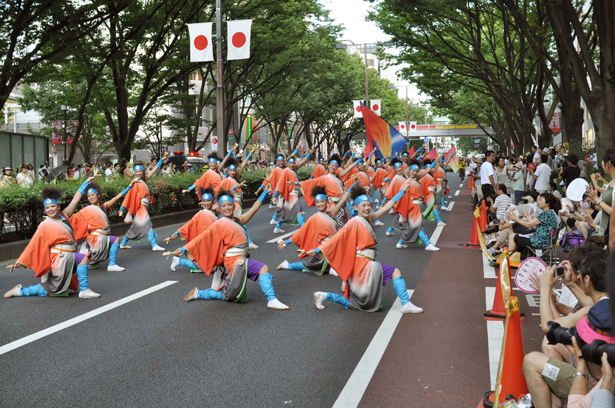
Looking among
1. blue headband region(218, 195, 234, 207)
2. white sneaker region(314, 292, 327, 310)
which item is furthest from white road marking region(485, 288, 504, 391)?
blue headband region(218, 195, 234, 207)

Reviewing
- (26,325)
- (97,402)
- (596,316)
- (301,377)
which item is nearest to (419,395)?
(301,377)

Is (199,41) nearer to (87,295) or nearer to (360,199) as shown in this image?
(87,295)

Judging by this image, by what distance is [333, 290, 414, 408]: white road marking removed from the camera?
4180mm

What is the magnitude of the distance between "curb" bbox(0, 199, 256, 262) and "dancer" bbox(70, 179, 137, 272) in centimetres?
211

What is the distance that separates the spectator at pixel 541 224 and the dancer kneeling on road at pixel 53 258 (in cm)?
575

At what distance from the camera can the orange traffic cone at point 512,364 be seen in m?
3.73

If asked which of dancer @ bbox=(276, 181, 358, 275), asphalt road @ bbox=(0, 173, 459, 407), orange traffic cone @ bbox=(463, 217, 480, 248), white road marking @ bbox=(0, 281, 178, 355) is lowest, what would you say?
white road marking @ bbox=(0, 281, 178, 355)

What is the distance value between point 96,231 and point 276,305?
4.02 meters

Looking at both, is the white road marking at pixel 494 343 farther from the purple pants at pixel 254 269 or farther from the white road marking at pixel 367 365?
the purple pants at pixel 254 269

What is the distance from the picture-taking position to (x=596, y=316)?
9.39ft

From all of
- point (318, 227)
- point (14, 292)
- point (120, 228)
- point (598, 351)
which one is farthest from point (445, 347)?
point (120, 228)

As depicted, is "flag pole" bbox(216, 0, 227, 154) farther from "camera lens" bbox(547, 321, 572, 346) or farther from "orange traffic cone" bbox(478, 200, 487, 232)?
"camera lens" bbox(547, 321, 572, 346)

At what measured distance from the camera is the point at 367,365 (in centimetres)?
488

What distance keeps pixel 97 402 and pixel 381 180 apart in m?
13.9
